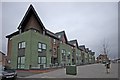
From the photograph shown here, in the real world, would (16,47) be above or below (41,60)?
above

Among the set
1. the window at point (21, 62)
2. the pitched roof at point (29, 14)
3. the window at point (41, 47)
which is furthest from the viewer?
the pitched roof at point (29, 14)

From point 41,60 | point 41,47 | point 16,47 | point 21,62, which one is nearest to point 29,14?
point 16,47

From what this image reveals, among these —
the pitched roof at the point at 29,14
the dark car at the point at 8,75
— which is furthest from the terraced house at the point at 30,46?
the dark car at the point at 8,75

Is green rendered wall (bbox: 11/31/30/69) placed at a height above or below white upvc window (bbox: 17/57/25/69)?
above

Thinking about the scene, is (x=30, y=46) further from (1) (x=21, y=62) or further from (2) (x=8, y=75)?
(2) (x=8, y=75)

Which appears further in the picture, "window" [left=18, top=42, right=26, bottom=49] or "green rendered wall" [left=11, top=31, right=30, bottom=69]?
"window" [left=18, top=42, right=26, bottom=49]

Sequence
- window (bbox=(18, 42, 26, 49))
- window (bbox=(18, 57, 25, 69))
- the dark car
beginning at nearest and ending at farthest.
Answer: the dark car, window (bbox=(18, 57, 25, 69)), window (bbox=(18, 42, 26, 49))

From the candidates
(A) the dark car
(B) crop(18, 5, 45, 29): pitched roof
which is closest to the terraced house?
(B) crop(18, 5, 45, 29): pitched roof

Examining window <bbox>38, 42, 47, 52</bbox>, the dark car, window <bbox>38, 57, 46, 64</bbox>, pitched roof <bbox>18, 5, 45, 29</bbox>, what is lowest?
the dark car

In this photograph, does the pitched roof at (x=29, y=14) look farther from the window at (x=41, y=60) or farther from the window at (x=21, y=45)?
the window at (x=41, y=60)

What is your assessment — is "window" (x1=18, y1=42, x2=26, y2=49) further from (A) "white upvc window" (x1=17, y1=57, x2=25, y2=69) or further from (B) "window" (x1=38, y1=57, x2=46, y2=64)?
(B) "window" (x1=38, y1=57, x2=46, y2=64)

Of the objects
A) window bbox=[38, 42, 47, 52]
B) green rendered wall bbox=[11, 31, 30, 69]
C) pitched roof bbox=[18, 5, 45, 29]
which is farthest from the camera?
pitched roof bbox=[18, 5, 45, 29]

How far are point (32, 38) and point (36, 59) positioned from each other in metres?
3.94

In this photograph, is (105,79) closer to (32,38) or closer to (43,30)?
(32,38)
